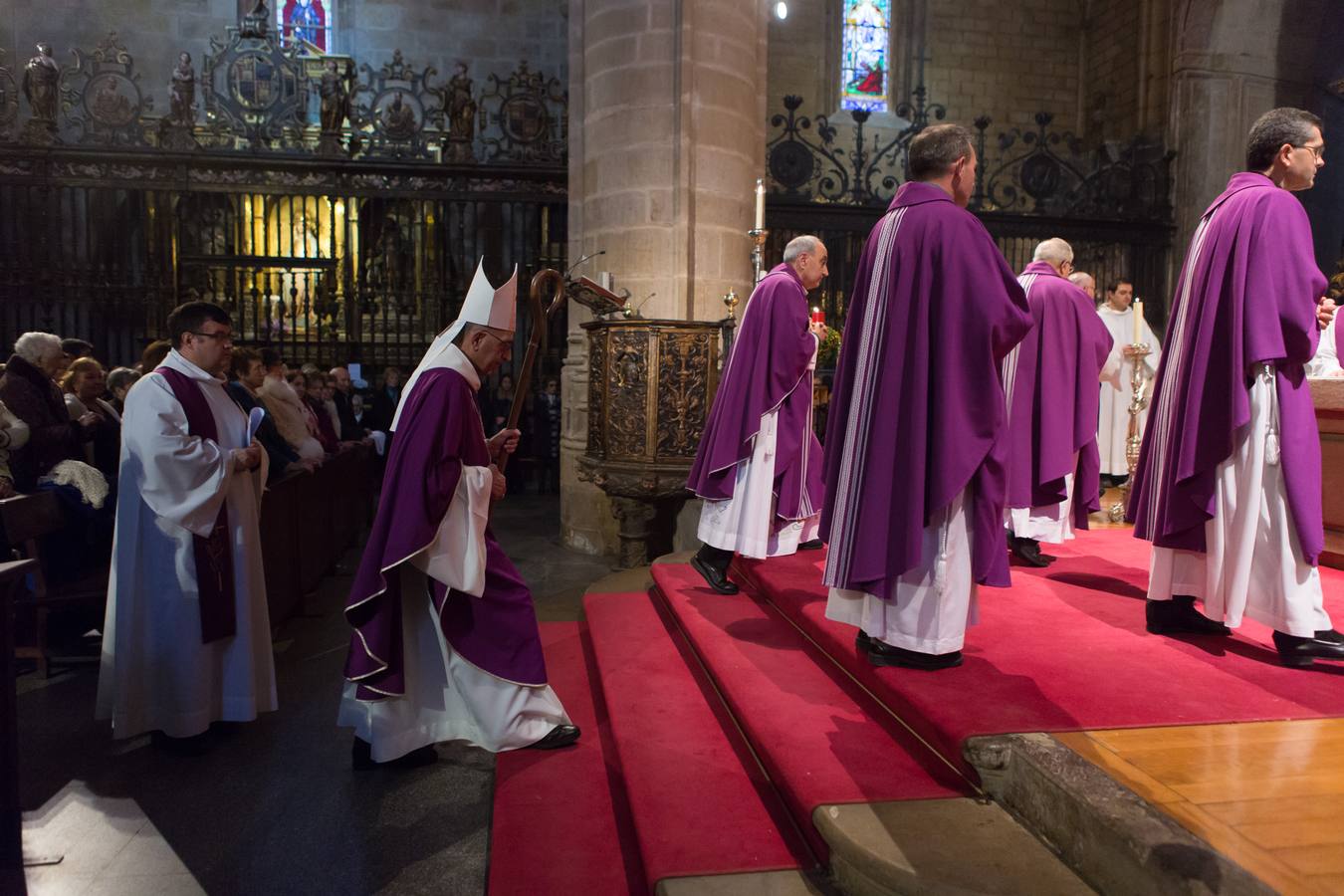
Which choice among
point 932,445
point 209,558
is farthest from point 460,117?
point 932,445

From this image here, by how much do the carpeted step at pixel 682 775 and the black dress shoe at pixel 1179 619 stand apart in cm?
169

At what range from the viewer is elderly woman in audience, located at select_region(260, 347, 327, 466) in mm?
6527

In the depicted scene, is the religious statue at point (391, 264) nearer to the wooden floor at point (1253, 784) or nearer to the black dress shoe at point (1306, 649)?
the black dress shoe at point (1306, 649)

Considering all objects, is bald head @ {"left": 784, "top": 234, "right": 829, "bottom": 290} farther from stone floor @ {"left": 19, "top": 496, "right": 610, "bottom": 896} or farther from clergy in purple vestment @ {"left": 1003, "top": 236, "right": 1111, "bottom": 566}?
stone floor @ {"left": 19, "top": 496, "right": 610, "bottom": 896}

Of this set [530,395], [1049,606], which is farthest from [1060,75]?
[1049,606]

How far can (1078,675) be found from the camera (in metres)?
3.00

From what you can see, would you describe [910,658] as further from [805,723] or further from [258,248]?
[258,248]

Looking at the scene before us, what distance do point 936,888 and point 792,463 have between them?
288 cm

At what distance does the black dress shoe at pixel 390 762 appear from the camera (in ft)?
11.8

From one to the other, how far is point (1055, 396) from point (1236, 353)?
1.70 metres

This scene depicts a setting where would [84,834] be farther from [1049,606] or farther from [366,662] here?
[1049,606]

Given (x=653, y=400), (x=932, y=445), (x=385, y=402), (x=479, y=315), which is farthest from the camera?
(x=385, y=402)

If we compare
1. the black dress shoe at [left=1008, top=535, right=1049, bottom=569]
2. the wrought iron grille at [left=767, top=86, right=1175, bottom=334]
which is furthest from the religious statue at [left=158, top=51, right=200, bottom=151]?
the black dress shoe at [left=1008, top=535, right=1049, bottom=569]

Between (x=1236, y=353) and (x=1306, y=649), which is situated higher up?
(x=1236, y=353)
